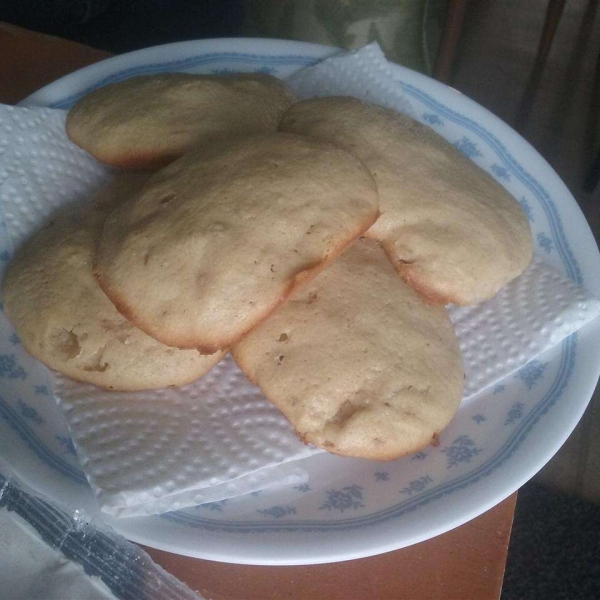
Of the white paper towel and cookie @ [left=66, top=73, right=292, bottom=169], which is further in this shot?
cookie @ [left=66, top=73, right=292, bottom=169]

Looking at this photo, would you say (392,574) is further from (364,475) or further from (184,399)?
(184,399)

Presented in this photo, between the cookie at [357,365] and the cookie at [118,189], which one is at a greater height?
the cookie at [118,189]

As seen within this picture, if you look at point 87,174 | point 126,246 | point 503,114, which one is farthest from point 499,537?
point 503,114

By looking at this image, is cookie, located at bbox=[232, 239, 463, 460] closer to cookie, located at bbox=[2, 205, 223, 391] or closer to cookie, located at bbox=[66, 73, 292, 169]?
cookie, located at bbox=[2, 205, 223, 391]

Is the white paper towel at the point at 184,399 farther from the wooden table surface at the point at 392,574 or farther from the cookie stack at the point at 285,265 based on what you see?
the wooden table surface at the point at 392,574

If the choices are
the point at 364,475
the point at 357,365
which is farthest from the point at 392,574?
the point at 357,365

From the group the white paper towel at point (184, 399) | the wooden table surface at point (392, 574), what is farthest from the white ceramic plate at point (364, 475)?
the wooden table surface at point (392, 574)

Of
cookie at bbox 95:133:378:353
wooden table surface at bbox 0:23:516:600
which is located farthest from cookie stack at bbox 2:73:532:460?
wooden table surface at bbox 0:23:516:600
